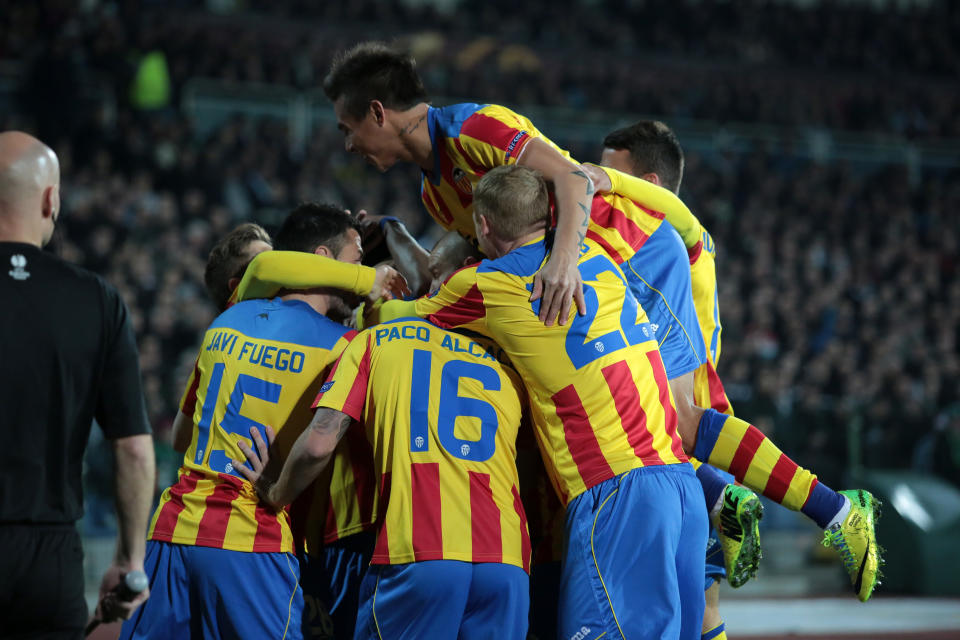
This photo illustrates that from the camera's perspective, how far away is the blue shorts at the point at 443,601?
3.17 meters

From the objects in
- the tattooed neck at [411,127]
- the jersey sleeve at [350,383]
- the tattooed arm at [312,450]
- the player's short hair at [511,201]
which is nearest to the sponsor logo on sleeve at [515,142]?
the player's short hair at [511,201]

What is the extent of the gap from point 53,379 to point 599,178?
2063 mm

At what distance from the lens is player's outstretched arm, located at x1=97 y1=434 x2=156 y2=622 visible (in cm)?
269

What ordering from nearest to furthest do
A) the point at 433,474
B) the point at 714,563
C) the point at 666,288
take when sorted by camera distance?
the point at 433,474
the point at 666,288
the point at 714,563

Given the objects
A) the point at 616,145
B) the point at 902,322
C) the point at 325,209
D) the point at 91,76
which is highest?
the point at 91,76

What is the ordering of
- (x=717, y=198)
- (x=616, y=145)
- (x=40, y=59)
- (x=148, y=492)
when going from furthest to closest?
(x=717, y=198) → (x=40, y=59) → (x=616, y=145) → (x=148, y=492)

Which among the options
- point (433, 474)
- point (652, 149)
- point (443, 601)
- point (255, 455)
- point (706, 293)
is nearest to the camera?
point (443, 601)

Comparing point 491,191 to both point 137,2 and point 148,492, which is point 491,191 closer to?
point 148,492

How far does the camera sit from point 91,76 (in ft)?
44.8

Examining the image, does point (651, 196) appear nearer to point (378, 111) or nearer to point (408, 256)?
point (408, 256)

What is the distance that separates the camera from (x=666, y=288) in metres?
4.05

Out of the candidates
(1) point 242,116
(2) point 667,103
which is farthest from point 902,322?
(1) point 242,116

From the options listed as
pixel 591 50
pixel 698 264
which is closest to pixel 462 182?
pixel 698 264

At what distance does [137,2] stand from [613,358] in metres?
14.3
